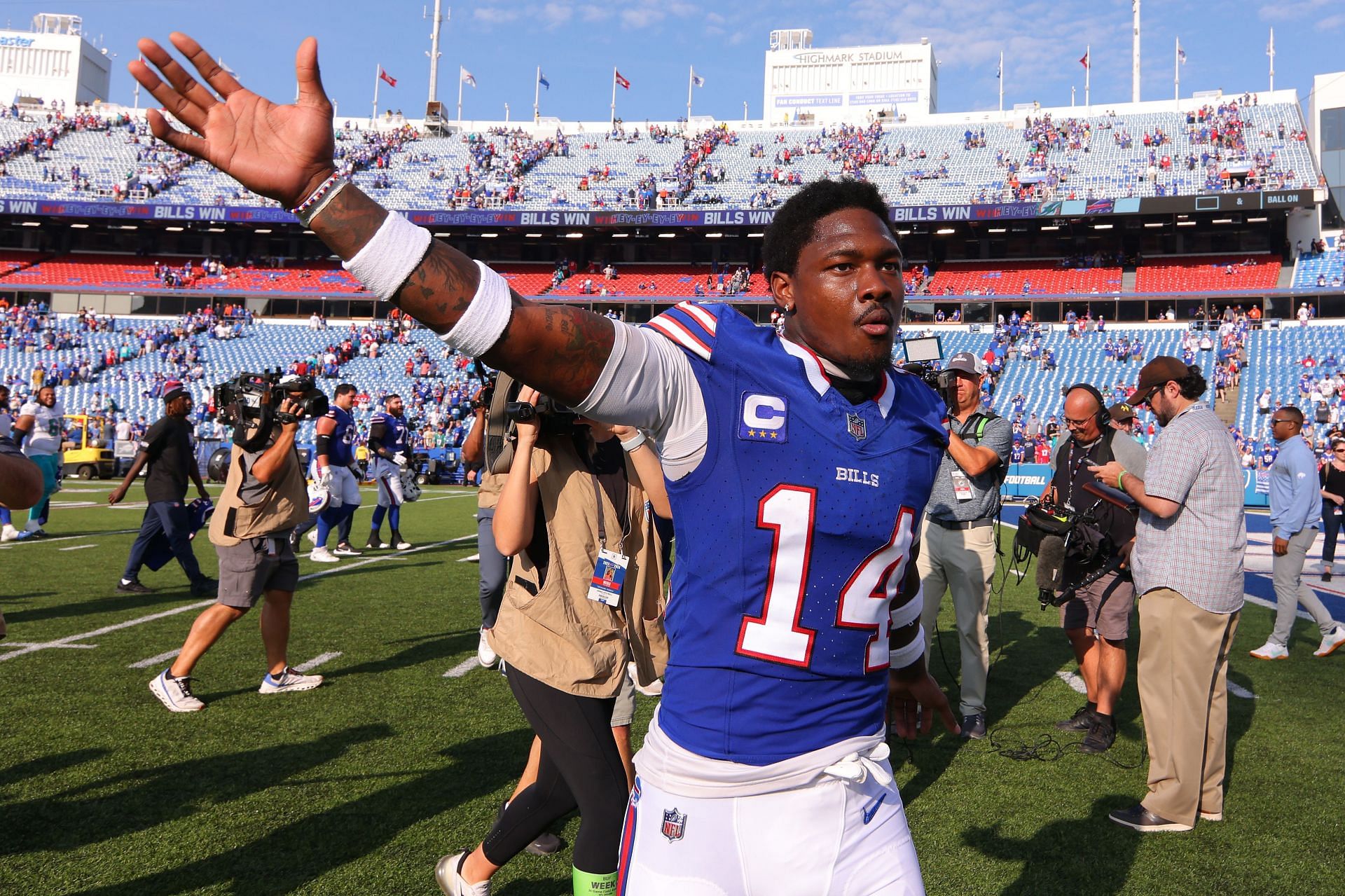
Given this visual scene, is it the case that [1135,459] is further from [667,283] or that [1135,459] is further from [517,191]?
[517,191]

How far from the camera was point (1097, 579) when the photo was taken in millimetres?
5824

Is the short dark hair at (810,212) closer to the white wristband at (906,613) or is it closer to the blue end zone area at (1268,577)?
the white wristband at (906,613)

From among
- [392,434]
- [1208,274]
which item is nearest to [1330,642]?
[392,434]

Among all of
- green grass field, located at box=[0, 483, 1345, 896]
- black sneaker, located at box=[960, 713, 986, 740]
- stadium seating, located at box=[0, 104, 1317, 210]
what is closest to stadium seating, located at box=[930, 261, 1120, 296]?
stadium seating, located at box=[0, 104, 1317, 210]

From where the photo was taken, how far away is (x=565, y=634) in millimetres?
3139

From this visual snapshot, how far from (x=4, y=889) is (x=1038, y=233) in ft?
145

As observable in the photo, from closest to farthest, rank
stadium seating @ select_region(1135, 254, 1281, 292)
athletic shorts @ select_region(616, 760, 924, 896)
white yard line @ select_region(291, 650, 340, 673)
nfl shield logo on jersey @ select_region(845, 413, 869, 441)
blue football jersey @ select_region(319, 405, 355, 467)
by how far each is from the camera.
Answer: athletic shorts @ select_region(616, 760, 924, 896) → nfl shield logo on jersey @ select_region(845, 413, 869, 441) → white yard line @ select_region(291, 650, 340, 673) → blue football jersey @ select_region(319, 405, 355, 467) → stadium seating @ select_region(1135, 254, 1281, 292)

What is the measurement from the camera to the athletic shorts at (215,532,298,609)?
584 centimetres

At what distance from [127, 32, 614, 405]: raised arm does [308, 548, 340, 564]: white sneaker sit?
11386mm

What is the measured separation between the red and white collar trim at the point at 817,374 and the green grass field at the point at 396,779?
260 centimetres

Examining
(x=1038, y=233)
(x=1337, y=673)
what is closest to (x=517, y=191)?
(x=1038, y=233)

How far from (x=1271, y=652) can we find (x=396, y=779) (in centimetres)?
753

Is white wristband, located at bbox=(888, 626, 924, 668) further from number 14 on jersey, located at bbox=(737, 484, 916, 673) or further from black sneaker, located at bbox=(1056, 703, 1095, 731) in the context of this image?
black sneaker, located at bbox=(1056, 703, 1095, 731)

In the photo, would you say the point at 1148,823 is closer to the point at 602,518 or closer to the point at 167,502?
the point at 602,518
